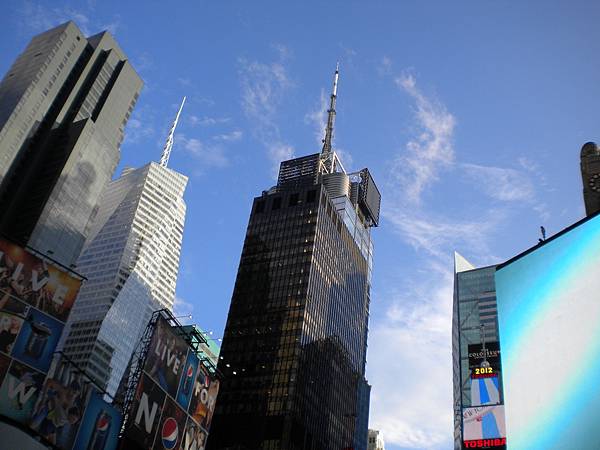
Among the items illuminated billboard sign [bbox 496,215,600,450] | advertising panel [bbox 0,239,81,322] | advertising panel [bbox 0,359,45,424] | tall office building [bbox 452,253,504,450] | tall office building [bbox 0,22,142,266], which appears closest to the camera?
illuminated billboard sign [bbox 496,215,600,450]

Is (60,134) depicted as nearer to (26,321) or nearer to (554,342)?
(26,321)

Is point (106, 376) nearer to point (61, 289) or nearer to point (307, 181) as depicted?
point (307, 181)

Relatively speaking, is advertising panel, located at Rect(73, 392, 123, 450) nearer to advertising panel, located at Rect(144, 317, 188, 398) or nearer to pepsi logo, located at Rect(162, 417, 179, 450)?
pepsi logo, located at Rect(162, 417, 179, 450)

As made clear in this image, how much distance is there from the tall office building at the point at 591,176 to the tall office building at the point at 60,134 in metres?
116

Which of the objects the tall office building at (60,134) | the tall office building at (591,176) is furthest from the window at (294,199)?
the tall office building at (591,176)

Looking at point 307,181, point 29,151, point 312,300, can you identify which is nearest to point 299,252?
point 312,300

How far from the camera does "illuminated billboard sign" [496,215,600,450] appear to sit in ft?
52.3

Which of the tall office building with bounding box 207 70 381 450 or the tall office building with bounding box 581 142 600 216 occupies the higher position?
the tall office building with bounding box 207 70 381 450

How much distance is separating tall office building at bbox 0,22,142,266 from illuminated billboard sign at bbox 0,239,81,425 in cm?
8458

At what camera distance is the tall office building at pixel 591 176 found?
2502 cm

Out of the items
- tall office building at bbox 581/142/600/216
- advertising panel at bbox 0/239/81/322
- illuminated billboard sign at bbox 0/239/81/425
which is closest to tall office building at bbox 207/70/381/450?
advertising panel at bbox 0/239/81/322

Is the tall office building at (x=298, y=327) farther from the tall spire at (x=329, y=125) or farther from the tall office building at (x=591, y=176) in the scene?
the tall office building at (x=591, y=176)

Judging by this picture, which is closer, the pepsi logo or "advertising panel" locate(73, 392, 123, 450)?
"advertising panel" locate(73, 392, 123, 450)

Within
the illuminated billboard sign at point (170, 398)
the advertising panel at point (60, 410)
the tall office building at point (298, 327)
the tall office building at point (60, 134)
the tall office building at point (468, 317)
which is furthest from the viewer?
the tall office building at point (60, 134)
